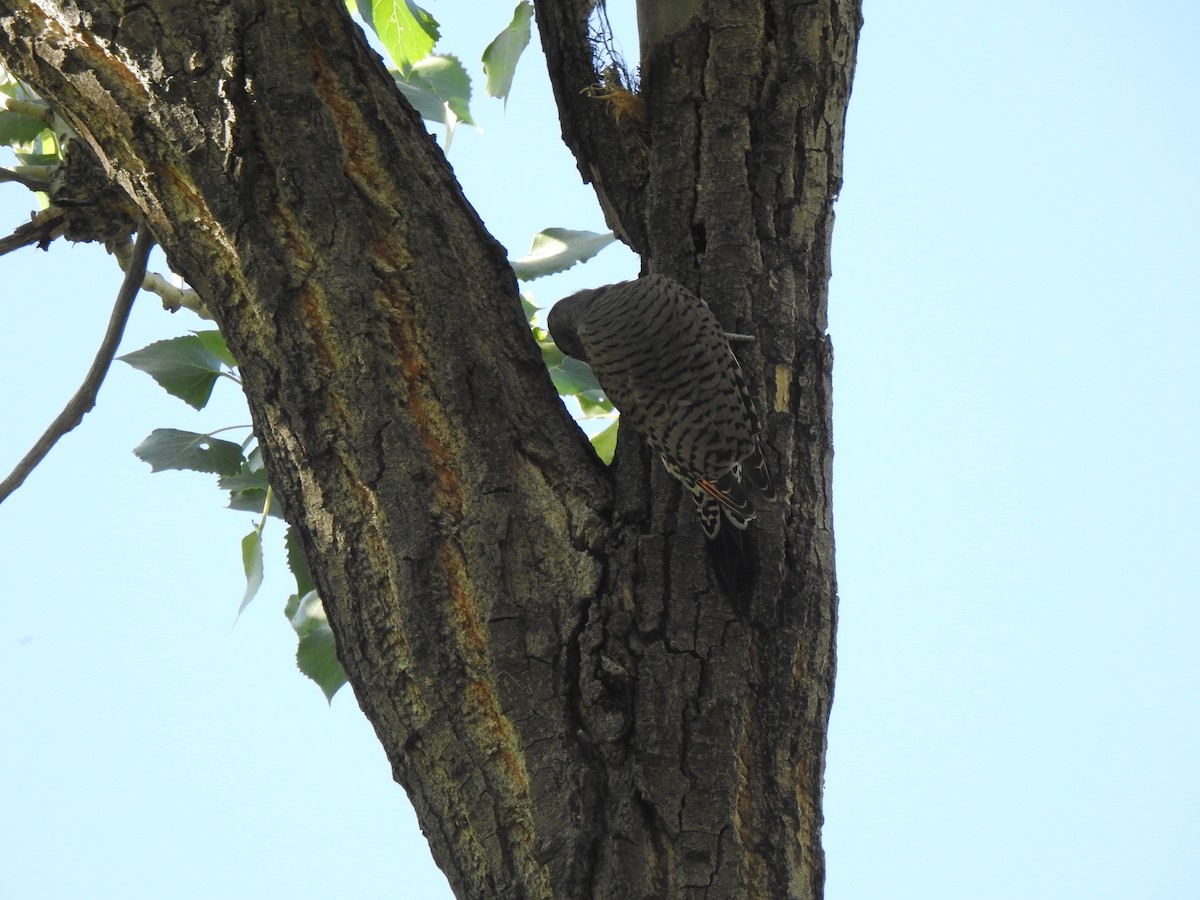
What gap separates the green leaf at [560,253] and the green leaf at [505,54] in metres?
0.48

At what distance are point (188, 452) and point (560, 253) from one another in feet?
2.93

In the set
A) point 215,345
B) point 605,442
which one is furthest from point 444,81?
point 605,442

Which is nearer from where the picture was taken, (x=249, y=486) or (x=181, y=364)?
(x=181, y=364)

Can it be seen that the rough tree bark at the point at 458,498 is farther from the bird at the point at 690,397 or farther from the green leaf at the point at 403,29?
the green leaf at the point at 403,29

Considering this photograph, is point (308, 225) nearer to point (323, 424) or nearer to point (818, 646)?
point (323, 424)

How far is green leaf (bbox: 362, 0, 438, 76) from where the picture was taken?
2.67 metres

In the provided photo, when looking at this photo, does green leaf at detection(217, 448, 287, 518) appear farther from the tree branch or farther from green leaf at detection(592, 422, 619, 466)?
the tree branch

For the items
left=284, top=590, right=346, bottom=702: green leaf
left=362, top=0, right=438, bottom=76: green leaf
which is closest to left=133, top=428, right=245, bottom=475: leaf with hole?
left=284, top=590, right=346, bottom=702: green leaf

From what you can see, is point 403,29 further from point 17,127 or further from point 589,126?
point 17,127

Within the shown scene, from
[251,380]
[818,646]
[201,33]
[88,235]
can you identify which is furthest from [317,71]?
[818,646]

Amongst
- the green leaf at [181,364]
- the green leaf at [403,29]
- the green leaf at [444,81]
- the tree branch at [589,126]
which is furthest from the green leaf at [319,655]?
the green leaf at [403,29]

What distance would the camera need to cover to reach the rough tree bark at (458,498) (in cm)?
163

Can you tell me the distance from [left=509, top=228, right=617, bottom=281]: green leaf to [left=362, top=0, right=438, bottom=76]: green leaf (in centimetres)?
66

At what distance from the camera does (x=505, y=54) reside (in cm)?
274
